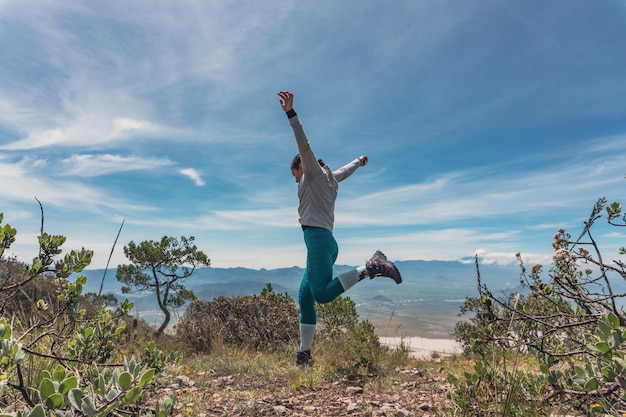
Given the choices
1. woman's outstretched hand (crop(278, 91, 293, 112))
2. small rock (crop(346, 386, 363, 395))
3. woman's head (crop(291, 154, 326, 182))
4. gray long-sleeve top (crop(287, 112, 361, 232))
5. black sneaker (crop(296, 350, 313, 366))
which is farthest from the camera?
woman's head (crop(291, 154, 326, 182))

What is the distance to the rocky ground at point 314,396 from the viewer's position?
3.09 m

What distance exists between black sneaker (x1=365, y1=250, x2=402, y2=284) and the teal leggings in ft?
1.42

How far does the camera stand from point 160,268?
18.8 m

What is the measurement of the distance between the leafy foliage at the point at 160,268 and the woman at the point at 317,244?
1473 cm

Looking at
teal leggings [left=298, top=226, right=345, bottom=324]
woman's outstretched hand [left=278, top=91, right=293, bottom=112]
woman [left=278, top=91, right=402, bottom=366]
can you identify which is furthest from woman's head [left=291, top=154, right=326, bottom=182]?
woman's outstretched hand [left=278, top=91, right=293, bottom=112]

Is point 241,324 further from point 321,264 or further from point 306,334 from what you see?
point 321,264

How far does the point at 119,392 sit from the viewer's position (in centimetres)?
121

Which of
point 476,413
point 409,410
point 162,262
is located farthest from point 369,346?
point 162,262

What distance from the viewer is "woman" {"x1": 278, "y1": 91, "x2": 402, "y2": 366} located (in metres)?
4.20

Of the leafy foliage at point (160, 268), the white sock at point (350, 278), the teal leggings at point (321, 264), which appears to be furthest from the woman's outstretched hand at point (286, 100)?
the leafy foliage at point (160, 268)

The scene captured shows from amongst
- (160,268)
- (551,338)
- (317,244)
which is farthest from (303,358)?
(160,268)

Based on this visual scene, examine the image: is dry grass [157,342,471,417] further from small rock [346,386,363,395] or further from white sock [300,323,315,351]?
white sock [300,323,315,351]

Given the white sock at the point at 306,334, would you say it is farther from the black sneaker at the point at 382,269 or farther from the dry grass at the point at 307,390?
the black sneaker at the point at 382,269

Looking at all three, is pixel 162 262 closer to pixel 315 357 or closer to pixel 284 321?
pixel 284 321
